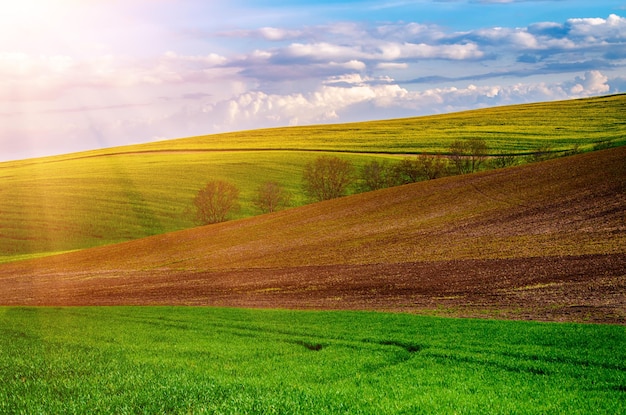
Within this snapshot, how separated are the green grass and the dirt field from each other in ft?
12.3

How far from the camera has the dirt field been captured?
22.1 metres

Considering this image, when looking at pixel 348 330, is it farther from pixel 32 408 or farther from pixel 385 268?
pixel 385 268

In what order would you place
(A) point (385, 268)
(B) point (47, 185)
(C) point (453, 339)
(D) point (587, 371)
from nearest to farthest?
(D) point (587, 371), (C) point (453, 339), (A) point (385, 268), (B) point (47, 185)

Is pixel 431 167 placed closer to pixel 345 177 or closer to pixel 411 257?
pixel 345 177

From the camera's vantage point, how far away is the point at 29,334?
65.1 feet

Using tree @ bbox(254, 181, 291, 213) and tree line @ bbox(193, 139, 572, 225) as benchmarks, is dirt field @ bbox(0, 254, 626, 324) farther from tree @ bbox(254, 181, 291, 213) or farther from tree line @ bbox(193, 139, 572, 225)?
tree @ bbox(254, 181, 291, 213)

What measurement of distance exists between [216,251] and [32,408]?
3868 cm

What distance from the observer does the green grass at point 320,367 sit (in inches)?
411

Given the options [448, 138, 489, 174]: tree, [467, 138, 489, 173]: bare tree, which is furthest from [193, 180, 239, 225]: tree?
[467, 138, 489, 173]: bare tree

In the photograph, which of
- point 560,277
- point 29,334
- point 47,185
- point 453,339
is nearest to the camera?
point 453,339

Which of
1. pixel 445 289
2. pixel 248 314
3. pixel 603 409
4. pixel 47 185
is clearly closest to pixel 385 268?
pixel 445 289

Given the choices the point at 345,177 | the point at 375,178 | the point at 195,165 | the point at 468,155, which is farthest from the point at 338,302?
the point at 195,165

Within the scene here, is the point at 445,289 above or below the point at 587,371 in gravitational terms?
below

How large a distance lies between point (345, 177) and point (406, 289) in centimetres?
5108
